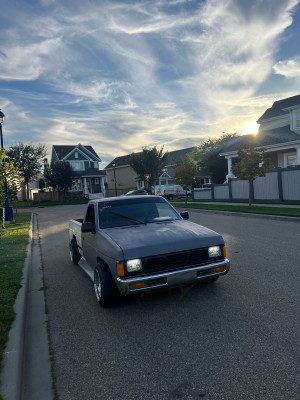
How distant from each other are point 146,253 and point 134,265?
0.73 ft

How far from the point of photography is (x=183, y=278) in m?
4.29

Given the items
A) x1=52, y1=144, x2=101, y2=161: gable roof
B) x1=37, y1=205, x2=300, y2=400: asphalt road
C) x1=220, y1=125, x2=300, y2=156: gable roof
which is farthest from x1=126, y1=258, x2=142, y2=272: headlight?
x1=52, y1=144, x2=101, y2=161: gable roof

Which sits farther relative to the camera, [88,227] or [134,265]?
[88,227]

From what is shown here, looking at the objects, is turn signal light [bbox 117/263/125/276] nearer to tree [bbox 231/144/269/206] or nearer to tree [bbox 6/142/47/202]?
tree [bbox 231/144/269/206]

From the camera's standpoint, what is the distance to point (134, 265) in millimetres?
4184

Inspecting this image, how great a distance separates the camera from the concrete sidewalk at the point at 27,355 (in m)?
2.91

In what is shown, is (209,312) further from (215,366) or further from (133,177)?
(133,177)

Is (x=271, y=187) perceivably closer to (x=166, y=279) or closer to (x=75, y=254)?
(x=75, y=254)

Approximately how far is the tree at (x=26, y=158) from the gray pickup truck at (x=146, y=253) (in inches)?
1750

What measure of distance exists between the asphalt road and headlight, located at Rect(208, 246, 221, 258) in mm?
688

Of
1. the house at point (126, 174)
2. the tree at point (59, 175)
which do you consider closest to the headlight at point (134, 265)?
the tree at point (59, 175)

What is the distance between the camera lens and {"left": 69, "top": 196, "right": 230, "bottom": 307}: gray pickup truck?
418 centimetres

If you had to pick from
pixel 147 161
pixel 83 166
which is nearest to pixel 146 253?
pixel 147 161

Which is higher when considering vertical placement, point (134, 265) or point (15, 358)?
point (134, 265)
